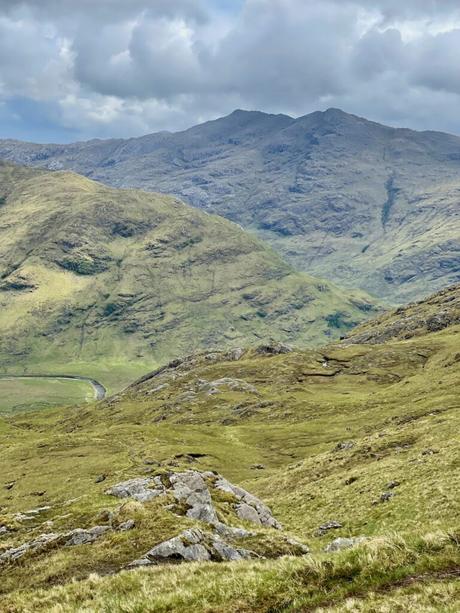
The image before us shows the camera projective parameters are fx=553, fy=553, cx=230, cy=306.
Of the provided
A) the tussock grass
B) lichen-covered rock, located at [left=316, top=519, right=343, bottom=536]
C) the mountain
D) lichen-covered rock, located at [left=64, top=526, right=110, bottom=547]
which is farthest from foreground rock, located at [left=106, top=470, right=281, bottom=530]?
the tussock grass

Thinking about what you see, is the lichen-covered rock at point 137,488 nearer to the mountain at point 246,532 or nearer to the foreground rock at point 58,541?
the mountain at point 246,532

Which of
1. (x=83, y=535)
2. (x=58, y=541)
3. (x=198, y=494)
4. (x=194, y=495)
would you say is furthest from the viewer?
(x=198, y=494)

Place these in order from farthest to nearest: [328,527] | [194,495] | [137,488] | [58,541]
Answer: [137,488], [328,527], [194,495], [58,541]

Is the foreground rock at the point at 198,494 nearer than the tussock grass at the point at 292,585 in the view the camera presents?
No

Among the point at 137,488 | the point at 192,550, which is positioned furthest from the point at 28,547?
the point at 137,488

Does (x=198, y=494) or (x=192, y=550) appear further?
(x=198, y=494)

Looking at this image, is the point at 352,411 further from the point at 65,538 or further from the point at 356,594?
the point at 356,594

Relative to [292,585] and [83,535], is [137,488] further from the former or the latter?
[292,585]

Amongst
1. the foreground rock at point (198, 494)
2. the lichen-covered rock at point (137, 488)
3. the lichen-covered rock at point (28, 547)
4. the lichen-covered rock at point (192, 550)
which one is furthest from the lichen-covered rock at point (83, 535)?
the lichen-covered rock at point (137, 488)

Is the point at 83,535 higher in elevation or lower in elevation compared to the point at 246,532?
higher

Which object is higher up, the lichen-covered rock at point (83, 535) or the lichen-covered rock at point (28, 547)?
the lichen-covered rock at point (83, 535)

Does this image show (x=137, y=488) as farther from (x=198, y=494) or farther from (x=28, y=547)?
(x=28, y=547)

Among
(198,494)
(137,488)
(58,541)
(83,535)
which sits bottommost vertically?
(137,488)

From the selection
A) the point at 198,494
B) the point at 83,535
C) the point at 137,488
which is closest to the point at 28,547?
the point at 83,535
